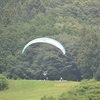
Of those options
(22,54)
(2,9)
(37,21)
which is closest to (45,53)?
(22,54)

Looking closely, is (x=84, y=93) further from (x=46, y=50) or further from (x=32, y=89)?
(x=46, y=50)

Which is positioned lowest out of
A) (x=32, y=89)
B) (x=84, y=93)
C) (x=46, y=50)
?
(x=84, y=93)

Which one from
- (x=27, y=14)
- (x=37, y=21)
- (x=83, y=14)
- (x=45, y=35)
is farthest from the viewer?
(x=83, y=14)

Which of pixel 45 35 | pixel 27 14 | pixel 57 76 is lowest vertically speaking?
pixel 57 76

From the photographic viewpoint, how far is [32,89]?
125ft

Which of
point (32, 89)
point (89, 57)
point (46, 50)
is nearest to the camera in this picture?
point (32, 89)

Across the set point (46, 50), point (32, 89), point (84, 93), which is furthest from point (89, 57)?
point (84, 93)

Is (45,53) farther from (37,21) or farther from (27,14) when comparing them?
(27,14)

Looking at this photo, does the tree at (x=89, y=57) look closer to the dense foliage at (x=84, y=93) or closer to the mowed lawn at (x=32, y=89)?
the mowed lawn at (x=32, y=89)

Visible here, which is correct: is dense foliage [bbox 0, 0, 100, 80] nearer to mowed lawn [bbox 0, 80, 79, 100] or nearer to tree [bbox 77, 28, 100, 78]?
tree [bbox 77, 28, 100, 78]

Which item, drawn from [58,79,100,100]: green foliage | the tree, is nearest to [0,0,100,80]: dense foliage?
the tree

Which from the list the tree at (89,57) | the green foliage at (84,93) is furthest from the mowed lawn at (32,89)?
the tree at (89,57)

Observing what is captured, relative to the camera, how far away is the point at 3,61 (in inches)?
1869

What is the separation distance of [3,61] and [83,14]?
76.8 feet
